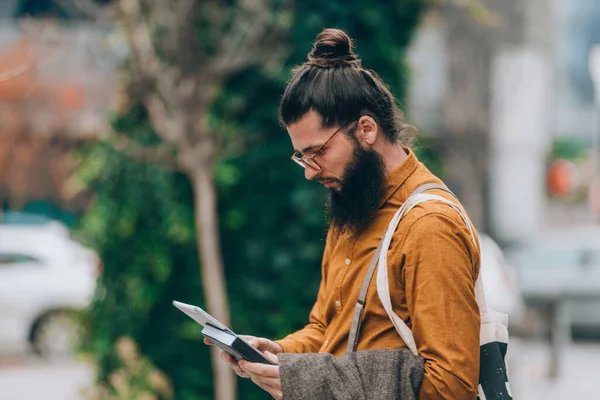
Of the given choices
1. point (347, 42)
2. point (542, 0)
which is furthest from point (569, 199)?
point (347, 42)

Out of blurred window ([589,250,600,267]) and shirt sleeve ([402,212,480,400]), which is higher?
blurred window ([589,250,600,267])

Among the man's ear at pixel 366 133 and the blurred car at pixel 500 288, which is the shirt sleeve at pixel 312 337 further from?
the blurred car at pixel 500 288

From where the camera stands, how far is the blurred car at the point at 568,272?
39.0 feet

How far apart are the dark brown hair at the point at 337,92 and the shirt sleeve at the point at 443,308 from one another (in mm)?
382

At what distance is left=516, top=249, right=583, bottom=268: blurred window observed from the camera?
40.1 ft

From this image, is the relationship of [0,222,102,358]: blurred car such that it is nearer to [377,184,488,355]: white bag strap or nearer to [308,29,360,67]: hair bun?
[308,29,360,67]: hair bun

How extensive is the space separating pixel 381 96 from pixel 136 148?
9.84ft

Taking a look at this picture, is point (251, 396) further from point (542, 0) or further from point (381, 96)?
point (542, 0)

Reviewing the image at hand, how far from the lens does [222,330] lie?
2.22 m

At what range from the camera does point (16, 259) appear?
452 inches

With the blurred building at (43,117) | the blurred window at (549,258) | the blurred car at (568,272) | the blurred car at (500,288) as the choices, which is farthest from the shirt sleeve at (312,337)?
the blurred building at (43,117)

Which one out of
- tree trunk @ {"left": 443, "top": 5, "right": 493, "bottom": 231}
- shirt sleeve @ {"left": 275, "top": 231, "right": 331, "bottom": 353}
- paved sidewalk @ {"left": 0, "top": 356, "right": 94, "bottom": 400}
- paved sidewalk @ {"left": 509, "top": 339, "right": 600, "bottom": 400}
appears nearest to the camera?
shirt sleeve @ {"left": 275, "top": 231, "right": 331, "bottom": 353}

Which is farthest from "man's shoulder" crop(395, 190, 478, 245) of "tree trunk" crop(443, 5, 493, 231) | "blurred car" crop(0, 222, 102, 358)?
"tree trunk" crop(443, 5, 493, 231)

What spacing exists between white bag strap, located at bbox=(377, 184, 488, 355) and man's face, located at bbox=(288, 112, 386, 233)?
13 centimetres
